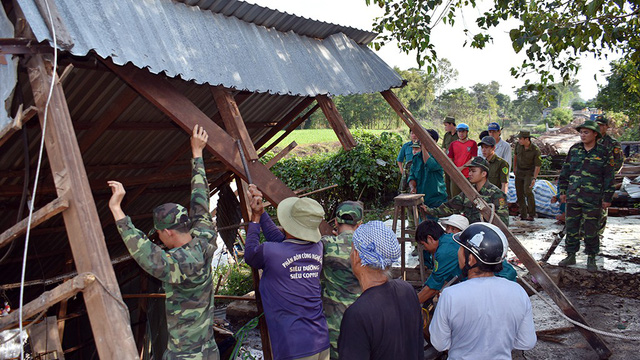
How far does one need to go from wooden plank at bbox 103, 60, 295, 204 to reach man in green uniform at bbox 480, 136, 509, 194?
436 cm

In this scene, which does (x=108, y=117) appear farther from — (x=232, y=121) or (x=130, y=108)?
(x=232, y=121)

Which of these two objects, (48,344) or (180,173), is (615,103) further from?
(48,344)

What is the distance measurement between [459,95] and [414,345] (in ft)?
160

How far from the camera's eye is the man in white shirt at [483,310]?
2.79m

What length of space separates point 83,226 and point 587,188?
6.45 m

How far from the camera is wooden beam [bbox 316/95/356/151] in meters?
5.36

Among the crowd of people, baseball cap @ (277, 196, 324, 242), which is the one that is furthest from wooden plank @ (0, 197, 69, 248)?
baseball cap @ (277, 196, 324, 242)

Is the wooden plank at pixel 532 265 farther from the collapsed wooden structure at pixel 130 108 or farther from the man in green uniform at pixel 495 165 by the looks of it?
the man in green uniform at pixel 495 165

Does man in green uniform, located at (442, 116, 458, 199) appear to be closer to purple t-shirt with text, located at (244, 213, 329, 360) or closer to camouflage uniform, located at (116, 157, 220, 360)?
purple t-shirt with text, located at (244, 213, 329, 360)

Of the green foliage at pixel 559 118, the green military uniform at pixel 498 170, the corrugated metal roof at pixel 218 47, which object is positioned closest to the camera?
the corrugated metal roof at pixel 218 47

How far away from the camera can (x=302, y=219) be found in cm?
347

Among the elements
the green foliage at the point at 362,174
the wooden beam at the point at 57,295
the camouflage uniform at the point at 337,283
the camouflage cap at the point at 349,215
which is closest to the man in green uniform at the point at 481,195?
the camouflage cap at the point at 349,215

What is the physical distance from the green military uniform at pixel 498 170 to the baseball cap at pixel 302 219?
193 inches

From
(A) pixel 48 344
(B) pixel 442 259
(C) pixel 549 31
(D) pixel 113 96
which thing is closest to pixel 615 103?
(C) pixel 549 31
